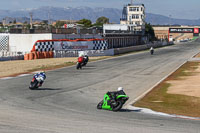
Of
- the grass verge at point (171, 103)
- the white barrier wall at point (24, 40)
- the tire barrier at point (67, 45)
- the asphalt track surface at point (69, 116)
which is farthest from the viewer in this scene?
→ the white barrier wall at point (24, 40)

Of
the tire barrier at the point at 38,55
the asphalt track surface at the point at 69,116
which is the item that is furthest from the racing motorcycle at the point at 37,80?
the tire barrier at the point at 38,55

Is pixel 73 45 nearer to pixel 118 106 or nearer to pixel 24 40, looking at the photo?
pixel 24 40

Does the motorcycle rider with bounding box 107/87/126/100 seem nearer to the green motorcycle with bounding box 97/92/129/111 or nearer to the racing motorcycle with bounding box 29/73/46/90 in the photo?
the green motorcycle with bounding box 97/92/129/111

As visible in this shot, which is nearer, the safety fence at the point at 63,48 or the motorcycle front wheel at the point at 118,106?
the motorcycle front wheel at the point at 118,106

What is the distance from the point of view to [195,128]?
9.94m

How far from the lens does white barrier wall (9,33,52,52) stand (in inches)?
2105

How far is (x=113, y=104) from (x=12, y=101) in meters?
4.20

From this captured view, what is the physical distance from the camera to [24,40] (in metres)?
54.2

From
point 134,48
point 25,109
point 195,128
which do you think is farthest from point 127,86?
point 134,48

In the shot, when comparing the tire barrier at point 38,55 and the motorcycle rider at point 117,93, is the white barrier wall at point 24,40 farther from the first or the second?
the motorcycle rider at point 117,93

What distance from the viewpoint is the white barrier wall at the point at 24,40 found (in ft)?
175

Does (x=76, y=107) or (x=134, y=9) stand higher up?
(x=134, y=9)

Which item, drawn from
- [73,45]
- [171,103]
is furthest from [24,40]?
[171,103]

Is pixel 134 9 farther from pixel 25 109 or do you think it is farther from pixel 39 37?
pixel 25 109
